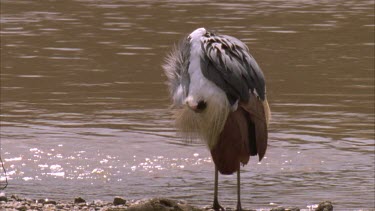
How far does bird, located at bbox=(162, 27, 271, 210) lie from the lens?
6.50m

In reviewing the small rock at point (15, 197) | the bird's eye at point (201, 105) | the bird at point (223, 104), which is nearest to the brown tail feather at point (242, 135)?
the bird at point (223, 104)

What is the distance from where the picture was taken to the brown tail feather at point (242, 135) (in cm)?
654

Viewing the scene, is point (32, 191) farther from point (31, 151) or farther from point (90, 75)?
point (90, 75)

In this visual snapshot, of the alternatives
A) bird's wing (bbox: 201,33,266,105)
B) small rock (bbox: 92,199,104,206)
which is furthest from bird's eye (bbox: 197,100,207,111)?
small rock (bbox: 92,199,104,206)

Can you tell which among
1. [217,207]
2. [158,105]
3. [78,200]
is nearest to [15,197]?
[78,200]

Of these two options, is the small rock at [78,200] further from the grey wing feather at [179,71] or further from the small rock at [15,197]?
the grey wing feather at [179,71]

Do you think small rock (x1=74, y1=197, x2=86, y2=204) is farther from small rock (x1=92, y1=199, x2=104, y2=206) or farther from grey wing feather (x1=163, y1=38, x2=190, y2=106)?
grey wing feather (x1=163, y1=38, x2=190, y2=106)

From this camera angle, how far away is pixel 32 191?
25.2ft

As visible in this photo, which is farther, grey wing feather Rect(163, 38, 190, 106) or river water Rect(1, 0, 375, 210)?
river water Rect(1, 0, 375, 210)

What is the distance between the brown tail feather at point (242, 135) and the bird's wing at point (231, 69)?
0.08 metres

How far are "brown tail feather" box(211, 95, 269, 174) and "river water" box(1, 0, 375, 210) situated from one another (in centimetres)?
89

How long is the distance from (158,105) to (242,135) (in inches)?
182

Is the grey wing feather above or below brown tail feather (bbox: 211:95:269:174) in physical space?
above

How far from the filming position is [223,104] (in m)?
6.44
